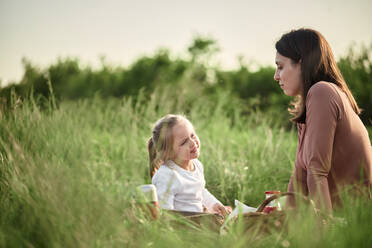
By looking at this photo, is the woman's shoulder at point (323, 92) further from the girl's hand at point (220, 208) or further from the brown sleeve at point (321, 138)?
the girl's hand at point (220, 208)

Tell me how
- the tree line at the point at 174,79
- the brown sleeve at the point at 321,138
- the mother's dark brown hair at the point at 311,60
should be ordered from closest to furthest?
the brown sleeve at the point at 321,138 → the mother's dark brown hair at the point at 311,60 → the tree line at the point at 174,79

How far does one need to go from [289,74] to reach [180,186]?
44.6 inches

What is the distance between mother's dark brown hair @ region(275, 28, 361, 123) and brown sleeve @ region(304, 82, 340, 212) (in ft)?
0.79

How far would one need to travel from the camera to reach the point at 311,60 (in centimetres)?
246

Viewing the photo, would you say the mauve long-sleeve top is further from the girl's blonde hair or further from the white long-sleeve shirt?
the girl's blonde hair

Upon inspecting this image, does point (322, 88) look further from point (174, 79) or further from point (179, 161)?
point (174, 79)

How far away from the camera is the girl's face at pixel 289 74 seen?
253cm

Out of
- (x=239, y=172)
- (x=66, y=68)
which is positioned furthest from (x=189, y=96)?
(x=66, y=68)

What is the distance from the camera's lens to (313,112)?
7.27ft

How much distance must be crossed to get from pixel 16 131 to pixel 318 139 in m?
2.44

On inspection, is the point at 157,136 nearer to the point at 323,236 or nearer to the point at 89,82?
the point at 323,236

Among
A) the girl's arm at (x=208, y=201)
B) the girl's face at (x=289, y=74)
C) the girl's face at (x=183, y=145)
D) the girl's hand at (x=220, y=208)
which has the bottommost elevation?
the girl's hand at (x=220, y=208)

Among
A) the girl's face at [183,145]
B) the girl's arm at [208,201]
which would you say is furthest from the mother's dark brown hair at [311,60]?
the girl's arm at [208,201]

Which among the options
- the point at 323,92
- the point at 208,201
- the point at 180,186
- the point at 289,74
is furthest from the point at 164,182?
the point at 323,92
